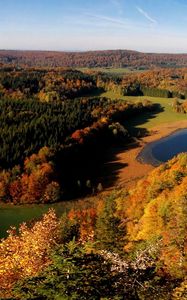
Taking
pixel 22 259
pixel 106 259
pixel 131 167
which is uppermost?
pixel 106 259

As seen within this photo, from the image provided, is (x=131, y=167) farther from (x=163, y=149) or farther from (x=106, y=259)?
(x=106, y=259)

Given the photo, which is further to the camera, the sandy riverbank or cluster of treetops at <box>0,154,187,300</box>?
the sandy riverbank

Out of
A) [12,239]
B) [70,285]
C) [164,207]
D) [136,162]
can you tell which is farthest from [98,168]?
[70,285]

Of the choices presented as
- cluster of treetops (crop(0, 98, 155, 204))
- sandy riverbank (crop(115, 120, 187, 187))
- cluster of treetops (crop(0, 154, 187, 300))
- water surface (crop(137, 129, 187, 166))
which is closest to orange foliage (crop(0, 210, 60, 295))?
cluster of treetops (crop(0, 154, 187, 300))

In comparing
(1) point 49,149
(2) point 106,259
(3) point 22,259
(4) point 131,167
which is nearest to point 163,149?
(4) point 131,167

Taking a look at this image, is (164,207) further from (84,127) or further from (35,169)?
(84,127)

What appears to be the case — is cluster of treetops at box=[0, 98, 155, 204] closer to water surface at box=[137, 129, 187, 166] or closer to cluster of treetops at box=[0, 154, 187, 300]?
water surface at box=[137, 129, 187, 166]
